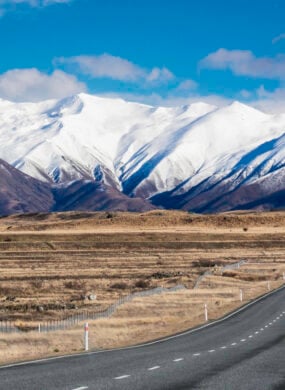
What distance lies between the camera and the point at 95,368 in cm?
2445

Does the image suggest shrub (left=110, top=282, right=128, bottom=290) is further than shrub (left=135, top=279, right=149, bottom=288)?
No

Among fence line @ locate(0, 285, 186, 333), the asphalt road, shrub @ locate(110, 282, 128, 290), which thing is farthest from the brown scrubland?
the asphalt road

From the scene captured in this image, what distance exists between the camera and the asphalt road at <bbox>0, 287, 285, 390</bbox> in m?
20.7

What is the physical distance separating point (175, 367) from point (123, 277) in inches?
1836

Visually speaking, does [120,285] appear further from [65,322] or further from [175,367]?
[175,367]

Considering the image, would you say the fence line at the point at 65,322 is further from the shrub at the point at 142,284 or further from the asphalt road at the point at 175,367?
the shrub at the point at 142,284

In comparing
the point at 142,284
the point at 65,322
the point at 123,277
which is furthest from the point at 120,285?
the point at 65,322

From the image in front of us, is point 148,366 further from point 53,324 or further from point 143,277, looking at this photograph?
point 143,277

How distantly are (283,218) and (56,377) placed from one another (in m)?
167

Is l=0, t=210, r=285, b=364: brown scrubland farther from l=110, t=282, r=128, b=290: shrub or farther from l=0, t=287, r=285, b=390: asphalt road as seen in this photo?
l=0, t=287, r=285, b=390: asphalt road

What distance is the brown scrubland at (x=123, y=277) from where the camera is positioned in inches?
1494

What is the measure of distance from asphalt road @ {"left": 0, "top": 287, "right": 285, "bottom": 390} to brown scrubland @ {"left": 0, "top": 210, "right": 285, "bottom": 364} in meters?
3.26

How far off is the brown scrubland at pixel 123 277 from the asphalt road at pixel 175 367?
3258 mm

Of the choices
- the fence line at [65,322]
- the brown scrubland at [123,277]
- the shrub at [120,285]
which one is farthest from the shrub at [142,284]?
the fence line at [65,322]
